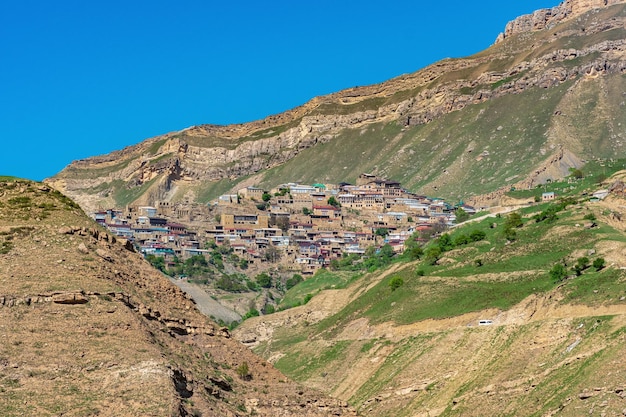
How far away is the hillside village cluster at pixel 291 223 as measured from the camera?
125 metres

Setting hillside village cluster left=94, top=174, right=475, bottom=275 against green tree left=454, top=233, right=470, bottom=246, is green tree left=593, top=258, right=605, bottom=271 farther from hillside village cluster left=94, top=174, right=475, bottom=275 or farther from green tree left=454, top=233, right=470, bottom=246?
hillside village cluster left=94, top=174, right=475, bottom=275

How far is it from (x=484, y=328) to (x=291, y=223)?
3404 inches

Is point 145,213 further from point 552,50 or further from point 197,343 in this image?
point 197,343

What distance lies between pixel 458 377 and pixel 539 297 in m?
7.98

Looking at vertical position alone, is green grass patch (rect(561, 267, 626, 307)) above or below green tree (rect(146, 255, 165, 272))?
below

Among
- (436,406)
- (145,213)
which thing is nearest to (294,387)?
(436,406)

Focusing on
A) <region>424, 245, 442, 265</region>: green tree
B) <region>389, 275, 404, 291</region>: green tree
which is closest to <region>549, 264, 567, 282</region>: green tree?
<region>389, 275, 404, 291</region>: green tree

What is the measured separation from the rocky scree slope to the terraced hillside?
15.8 metres

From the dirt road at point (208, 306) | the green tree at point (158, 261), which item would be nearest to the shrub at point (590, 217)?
the dirt road at point (208, 306)

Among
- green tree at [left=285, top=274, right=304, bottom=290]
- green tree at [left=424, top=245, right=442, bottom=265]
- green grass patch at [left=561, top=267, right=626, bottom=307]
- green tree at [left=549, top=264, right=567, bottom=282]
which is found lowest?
green grass patch at [left=561, top=267, right=626, bottom=307]

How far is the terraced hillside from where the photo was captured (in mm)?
43844

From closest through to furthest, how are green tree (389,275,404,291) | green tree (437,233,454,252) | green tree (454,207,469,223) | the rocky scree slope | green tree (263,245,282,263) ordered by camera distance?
the rocky scree slope
green tree (389,275,404,291)
green tree (437,233,454,252)
green tree (454,207,469,223)
green tree (263,245,282,263)

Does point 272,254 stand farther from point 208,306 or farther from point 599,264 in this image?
point 599,264

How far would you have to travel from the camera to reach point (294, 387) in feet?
89.2
